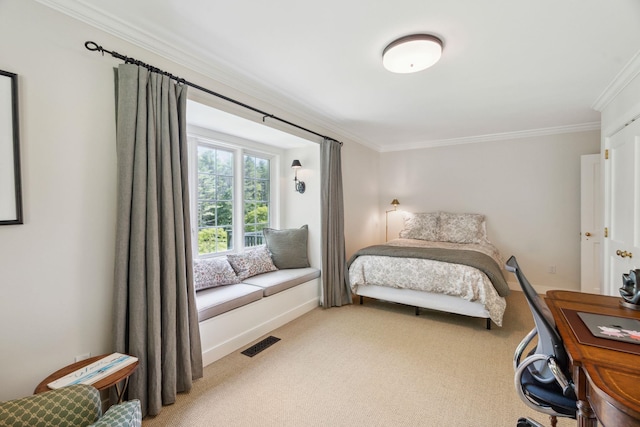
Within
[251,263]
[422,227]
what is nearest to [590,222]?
[422,227]

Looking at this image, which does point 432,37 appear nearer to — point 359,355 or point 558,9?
point 558,9

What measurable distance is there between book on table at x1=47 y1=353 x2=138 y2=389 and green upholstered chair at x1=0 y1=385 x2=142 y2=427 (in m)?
0.36

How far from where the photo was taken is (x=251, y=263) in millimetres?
3404

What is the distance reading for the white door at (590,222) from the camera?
3.75 meters

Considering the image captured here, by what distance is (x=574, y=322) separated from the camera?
1.27 meters

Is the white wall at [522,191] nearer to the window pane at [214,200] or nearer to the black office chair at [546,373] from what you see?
the window pane at [214,200]

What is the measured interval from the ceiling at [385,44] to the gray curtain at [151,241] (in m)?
0.35

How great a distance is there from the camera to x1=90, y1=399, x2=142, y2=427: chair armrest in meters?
0.90

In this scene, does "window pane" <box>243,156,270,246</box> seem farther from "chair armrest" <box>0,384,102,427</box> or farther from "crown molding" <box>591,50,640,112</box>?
"crown molding" <box>591,50,640,112</box>

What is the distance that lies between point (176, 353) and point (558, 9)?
10.5 feet

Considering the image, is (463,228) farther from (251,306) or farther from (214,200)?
(214,200)

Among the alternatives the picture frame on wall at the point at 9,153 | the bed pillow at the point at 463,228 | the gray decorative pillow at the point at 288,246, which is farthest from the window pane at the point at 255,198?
the bed pillow at the point at 463,228

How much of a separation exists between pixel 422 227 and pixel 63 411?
4.62 m

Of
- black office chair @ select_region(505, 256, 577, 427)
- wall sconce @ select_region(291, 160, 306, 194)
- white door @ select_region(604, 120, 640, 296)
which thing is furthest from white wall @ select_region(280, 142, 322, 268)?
white door @ select_region(604, 120, 640, 296)
